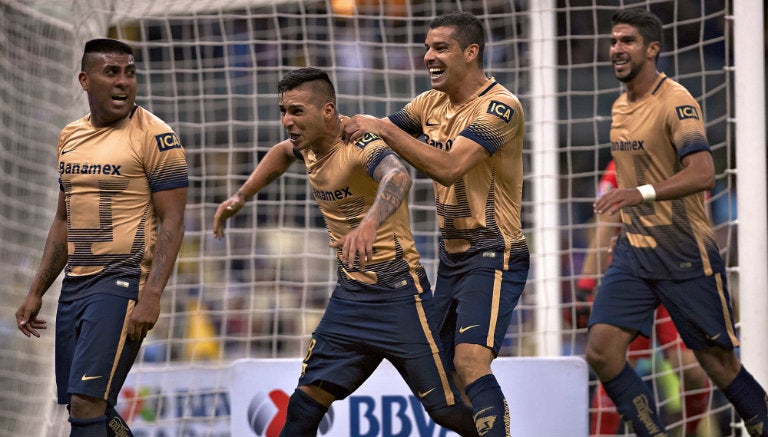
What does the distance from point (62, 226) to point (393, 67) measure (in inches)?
130

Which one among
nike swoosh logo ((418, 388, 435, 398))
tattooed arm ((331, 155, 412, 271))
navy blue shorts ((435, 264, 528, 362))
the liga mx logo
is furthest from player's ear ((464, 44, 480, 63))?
the liga mx logo

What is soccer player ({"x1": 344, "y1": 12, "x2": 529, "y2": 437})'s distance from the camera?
16.1 feet

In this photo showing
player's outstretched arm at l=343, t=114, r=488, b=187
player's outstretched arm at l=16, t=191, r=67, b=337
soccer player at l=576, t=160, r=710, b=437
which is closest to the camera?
player's outstretched arm at l=343, t=114, r=488, b=187

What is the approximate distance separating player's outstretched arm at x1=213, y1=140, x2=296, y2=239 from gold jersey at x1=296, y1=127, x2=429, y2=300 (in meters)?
0.55

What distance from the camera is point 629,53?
6047 mm

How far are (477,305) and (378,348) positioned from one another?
454 millimetres

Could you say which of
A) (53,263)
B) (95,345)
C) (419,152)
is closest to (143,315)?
(95,345)

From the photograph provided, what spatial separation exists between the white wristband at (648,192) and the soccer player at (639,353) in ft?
6.50

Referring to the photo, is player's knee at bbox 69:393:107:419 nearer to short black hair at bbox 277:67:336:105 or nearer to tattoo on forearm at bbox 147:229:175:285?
tattoo on forearm at bbox 147:229:175:285

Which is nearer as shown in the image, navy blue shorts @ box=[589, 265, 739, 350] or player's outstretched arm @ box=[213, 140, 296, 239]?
player's outstretched arm @ box=[213, 140, 296, 239]

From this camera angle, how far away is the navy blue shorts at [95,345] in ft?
16.1

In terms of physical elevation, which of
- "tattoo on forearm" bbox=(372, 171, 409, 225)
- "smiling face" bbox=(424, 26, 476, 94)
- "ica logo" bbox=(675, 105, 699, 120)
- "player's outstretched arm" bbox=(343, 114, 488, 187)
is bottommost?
"tattoo on forearm" bbox=(372, 171, 409, 225)

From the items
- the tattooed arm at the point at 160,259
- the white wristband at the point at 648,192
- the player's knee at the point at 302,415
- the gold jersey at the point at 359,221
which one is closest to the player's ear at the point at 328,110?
the gold jersey at the point at 359,221

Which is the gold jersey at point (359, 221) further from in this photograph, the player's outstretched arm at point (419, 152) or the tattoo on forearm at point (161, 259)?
the tattoo on forearm at point (161, 259)
